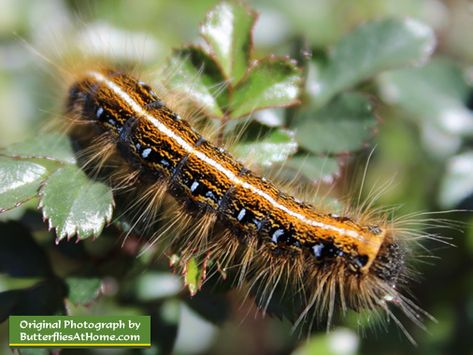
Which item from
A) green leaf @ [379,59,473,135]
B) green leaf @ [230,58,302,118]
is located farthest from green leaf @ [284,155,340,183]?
green leaf @ [379,59,473,135]

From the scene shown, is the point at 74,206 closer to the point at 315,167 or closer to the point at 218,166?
the point at 218,166

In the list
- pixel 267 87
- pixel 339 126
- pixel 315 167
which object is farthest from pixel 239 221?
pixel 339 126

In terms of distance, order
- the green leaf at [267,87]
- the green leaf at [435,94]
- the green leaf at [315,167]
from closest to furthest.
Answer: the green leaf at [267,87] → the green leaf at [315,167] → the green leaf at [435,94]

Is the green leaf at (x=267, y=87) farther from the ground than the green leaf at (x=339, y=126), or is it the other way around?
the green leaf at (x=267, y=87)

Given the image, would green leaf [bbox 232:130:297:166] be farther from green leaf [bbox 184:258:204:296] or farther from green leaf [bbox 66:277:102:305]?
green leaf [bbox 66:277:102:305]

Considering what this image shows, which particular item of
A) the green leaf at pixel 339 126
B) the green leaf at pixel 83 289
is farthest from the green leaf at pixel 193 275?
the green leaf at pixel 339 126

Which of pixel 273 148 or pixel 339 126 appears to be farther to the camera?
pixel 339 126

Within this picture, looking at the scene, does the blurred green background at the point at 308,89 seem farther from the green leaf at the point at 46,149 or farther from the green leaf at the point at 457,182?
the green leaf at the point at 46,149
